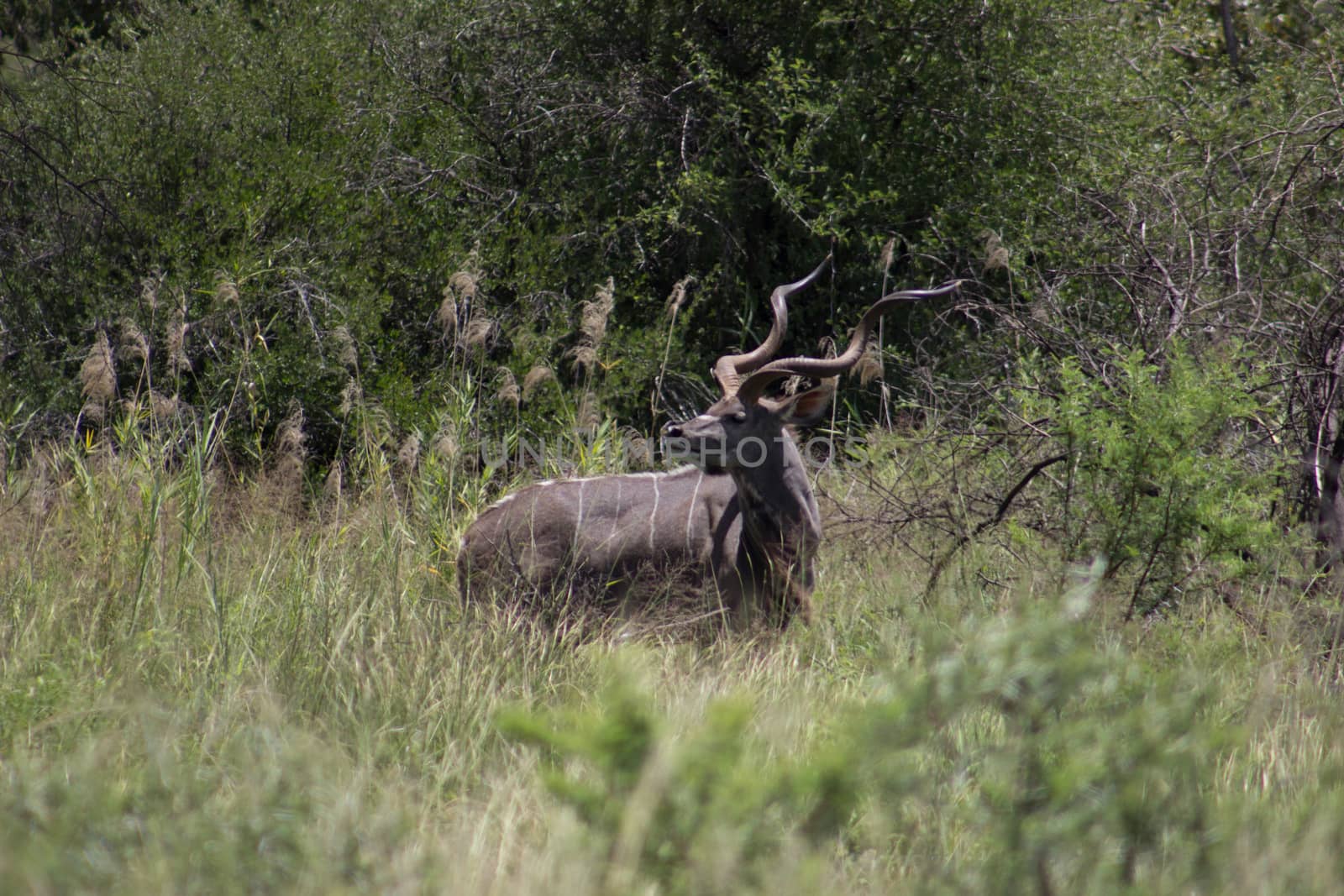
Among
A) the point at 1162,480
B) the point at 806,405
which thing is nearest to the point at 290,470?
the point at 806,405

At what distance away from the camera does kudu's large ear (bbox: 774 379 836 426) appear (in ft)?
16.3

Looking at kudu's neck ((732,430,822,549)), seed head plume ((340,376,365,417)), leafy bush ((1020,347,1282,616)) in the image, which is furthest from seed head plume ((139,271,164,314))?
leafy bush ((1020,347,1282,616))

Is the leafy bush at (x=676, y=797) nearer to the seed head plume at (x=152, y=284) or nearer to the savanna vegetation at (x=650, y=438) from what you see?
the savanna vegetation at (x=650, y=438)

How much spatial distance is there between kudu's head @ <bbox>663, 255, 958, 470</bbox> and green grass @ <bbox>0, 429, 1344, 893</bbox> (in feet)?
2.21

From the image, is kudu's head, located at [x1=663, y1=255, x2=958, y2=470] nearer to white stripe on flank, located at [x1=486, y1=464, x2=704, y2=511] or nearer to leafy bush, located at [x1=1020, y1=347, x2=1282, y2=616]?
white stripe on flank, located at [x1=486, y1=464, x2=704, y2=511]

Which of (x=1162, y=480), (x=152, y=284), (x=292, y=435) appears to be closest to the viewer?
(x=1162, y=480)

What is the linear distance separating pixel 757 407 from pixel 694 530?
0.54m

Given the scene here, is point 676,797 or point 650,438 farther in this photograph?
point 650,438

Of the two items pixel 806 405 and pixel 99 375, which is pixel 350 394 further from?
pixel 806 405

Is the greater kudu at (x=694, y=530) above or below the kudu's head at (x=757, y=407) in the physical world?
below

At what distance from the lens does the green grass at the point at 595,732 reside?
6.77 ft

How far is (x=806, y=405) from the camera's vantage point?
5.12 meters

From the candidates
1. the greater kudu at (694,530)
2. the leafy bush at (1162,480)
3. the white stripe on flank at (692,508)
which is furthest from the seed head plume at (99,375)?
the leafy bush at (1162,480)

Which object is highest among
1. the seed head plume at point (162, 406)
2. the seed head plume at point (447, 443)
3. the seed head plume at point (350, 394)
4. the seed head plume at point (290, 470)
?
the seed head plume at point (162, 406)
